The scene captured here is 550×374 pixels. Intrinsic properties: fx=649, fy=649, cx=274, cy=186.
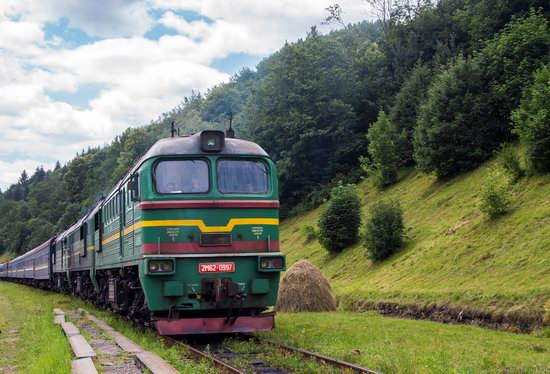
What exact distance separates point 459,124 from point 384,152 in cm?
1064

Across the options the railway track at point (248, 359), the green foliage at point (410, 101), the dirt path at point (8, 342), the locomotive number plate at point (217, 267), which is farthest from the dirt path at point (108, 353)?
the green foliage at point (410, 101)

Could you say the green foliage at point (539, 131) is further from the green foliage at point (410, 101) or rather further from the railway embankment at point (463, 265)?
the green foliage at point (410, 101)

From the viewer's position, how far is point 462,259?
23297 mm

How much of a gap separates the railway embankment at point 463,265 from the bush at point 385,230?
0.47 metres

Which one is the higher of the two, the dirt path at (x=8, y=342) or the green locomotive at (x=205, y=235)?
the green locomotive at (x=205, y=235)

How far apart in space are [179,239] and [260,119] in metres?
52.0

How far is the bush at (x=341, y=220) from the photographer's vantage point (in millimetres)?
36094

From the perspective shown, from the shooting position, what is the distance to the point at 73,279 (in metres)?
30.5

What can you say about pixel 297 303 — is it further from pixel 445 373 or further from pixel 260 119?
pixel 260 119

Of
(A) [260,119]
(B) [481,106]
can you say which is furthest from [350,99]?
(B) [481,106]

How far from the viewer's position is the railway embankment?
682 inches

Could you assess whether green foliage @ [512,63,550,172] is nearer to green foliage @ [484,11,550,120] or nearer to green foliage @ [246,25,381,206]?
green foliage @ [484,11,550,120]

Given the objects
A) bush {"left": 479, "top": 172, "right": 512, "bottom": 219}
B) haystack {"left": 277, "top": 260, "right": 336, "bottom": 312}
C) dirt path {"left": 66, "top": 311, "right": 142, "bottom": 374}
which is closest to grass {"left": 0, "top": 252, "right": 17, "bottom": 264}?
haystack {"left": 277, "top": 260, "right": 336, "bottom": 312}

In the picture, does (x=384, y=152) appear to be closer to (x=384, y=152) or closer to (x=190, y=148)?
(x=384, y=152)
